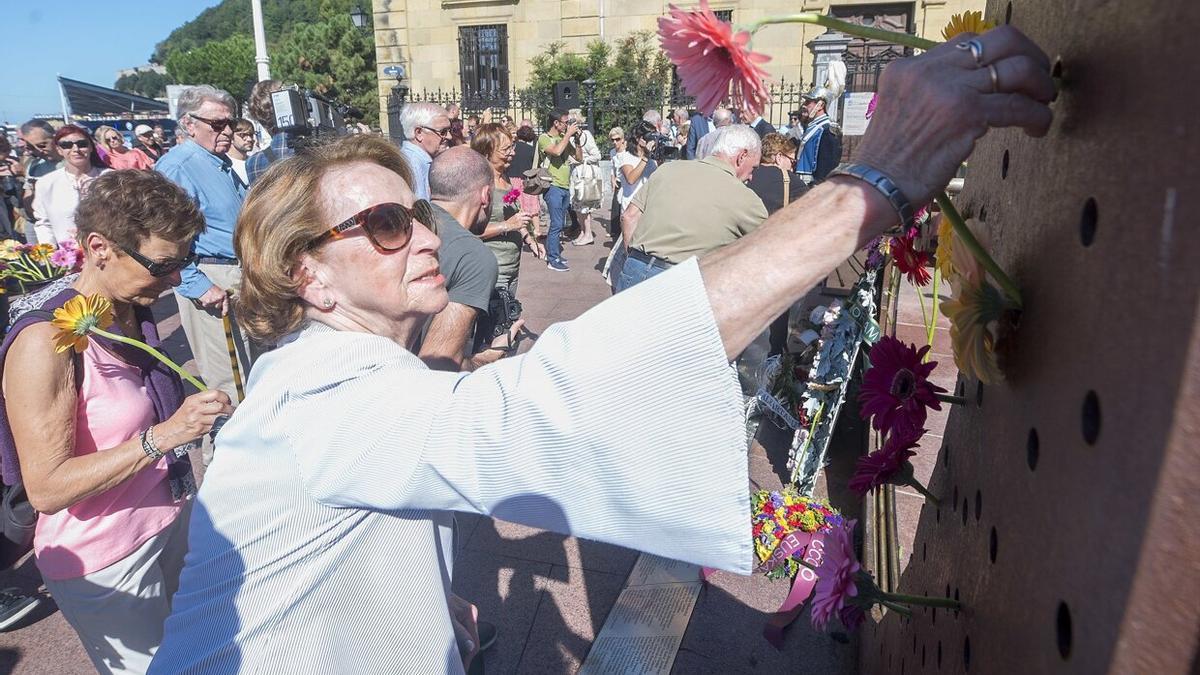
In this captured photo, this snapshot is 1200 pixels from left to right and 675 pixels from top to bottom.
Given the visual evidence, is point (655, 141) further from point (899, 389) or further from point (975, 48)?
point (975, 48)

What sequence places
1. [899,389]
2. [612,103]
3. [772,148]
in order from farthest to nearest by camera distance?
[612,103] < [772,148] < [899,389]

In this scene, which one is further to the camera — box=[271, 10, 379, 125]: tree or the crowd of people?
box=[271, 10, 379, 125]: tree

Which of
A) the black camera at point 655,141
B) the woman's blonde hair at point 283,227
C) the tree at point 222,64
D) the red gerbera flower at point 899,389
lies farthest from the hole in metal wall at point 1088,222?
the tree at point 222,64

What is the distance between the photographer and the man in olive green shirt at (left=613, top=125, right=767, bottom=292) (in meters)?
4.51

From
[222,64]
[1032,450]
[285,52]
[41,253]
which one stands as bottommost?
[41,253]

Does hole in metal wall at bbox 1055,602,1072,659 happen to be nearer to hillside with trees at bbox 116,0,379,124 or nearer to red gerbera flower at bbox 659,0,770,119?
red gerbera flower at bbox 659,0,770,119

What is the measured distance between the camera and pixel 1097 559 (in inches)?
24.1

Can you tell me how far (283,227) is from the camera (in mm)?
1681

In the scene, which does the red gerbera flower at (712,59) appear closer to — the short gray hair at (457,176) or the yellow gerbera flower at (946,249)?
the yellow gerbera flower at (946,249)

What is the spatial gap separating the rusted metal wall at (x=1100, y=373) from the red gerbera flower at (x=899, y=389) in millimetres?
274

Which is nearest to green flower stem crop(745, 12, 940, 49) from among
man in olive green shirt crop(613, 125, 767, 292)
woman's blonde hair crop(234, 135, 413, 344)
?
woman's blonde hair crop(234, 135, 413, 344)

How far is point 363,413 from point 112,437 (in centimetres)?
166

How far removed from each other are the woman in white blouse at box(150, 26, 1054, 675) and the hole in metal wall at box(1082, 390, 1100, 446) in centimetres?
30

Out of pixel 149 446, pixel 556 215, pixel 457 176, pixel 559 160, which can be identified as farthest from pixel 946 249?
pixel 559 160
